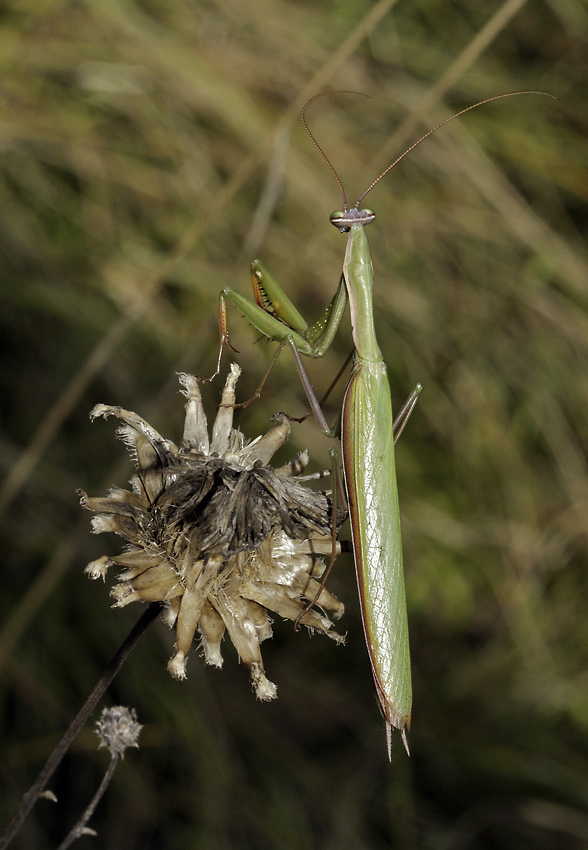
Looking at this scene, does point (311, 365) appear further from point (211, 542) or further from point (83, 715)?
point (83, 715)

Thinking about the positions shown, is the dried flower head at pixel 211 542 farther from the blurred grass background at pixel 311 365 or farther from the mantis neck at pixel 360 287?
the blurred grass background at pixel 311 365

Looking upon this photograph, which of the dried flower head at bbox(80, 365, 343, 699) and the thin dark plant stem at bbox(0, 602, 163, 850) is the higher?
the dried flower head at bbox(80, 365, 343, 699)

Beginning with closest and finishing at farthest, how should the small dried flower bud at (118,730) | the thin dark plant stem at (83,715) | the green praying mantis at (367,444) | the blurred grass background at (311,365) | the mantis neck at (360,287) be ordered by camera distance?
the thin dark plant stem at (83,715), the small dried flower bud at (118,730), the green praying mantis at (367,444), the mantis neck at (360,287), the blurred grass background at (311,365)

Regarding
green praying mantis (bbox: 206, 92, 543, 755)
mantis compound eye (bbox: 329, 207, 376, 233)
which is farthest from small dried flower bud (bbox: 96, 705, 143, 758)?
mantis compound eye (bbox: 329, 207, 376, 233)

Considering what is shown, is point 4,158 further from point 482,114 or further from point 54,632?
point 482,114

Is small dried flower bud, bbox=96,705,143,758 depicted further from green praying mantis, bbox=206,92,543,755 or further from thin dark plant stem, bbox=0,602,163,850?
green praying mantis, bbox=206,92,543,755

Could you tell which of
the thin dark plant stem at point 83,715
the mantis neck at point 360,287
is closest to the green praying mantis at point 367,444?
the mantis neck at point 360,287

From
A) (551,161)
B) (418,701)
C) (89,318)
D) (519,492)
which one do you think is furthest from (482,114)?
(418,701)
